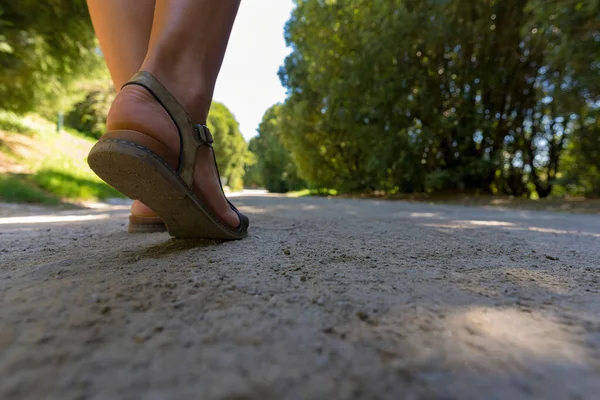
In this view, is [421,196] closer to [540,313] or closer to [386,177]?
[386,177]

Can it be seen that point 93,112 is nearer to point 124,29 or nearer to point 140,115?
point 124,29

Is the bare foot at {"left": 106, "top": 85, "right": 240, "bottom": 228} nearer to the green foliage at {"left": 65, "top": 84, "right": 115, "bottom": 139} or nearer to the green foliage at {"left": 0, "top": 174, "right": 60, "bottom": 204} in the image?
the green foliage at {"left": 0, "top": 174, "right": 60, "bottom": 204}

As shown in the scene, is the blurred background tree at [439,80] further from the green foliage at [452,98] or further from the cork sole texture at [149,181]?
the cork sole texture at [149,181]

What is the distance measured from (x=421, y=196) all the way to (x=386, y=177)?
1421mm

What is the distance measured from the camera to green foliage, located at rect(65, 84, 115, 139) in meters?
13.0

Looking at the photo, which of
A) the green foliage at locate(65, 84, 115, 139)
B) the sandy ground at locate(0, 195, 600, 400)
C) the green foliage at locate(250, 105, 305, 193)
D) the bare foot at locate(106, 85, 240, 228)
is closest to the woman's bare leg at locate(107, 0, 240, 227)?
the bare foot at locate(106, 85, 240, 228)

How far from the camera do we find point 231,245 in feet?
3.47

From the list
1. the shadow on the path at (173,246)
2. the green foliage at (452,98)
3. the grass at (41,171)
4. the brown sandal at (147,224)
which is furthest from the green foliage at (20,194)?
the green foliage at (452,98)

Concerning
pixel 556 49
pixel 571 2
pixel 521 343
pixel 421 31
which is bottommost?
pixel 521 343

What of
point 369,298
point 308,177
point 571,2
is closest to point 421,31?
point 571,2

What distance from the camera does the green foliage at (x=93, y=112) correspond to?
1296cm

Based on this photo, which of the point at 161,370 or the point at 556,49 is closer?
the point at 161,370

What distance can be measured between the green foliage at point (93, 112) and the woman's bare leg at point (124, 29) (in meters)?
13.2

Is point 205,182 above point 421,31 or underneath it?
underneath
